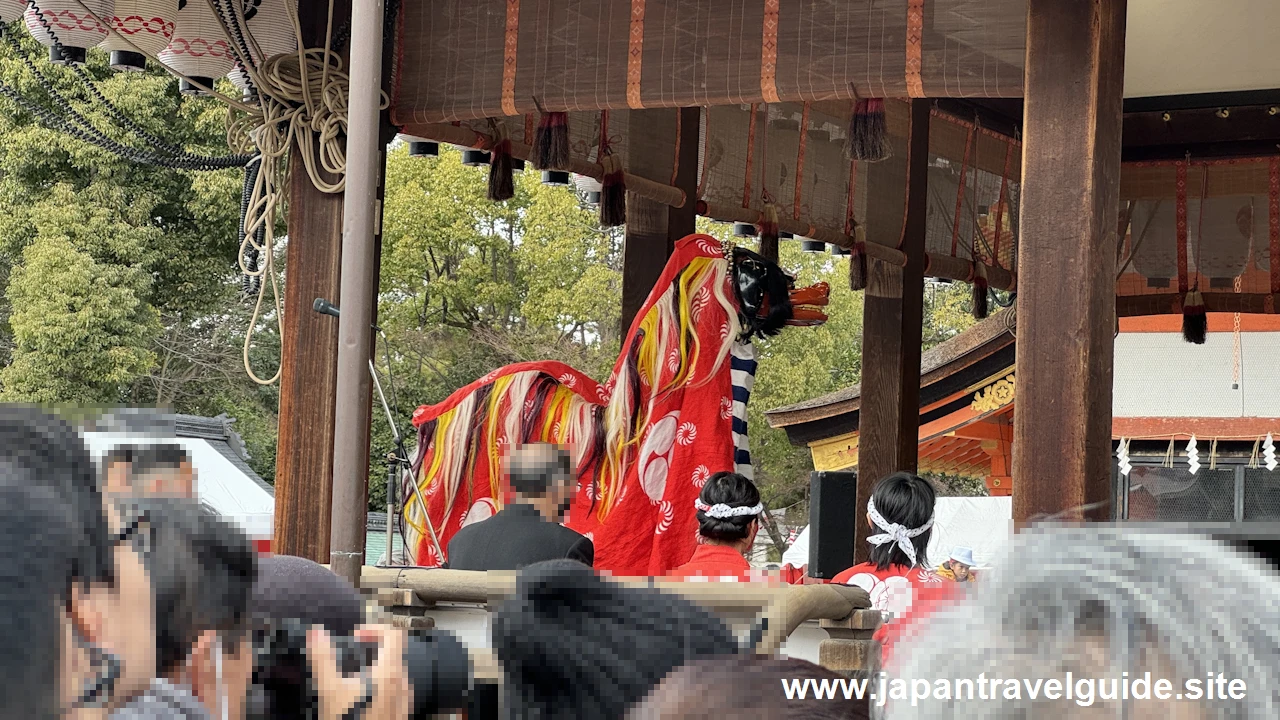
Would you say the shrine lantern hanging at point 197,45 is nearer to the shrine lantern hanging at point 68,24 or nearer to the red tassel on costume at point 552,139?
the shrine lantern hanging at point 68,24

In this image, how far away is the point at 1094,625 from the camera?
73 cm

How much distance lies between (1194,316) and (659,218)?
3.31 meters

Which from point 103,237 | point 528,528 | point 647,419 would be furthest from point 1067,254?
point 103,237

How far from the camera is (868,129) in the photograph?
13.6ft

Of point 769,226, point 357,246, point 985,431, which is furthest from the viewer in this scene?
point 985,431

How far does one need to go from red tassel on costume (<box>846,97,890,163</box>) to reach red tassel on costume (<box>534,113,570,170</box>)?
1.16 meters

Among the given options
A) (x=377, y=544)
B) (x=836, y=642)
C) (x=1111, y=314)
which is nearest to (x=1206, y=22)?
(x=1111, y=314)

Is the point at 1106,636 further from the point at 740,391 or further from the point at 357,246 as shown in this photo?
the point at 740,391

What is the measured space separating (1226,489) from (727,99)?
21.8 feet

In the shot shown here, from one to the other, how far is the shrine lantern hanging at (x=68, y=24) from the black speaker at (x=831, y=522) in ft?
13.5

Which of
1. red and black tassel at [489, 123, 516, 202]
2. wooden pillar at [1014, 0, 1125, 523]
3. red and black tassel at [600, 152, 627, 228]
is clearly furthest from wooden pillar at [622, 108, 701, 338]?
wooden pillar at [1014, 0, 1125, 523]

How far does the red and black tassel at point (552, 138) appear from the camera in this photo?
16.3 feet

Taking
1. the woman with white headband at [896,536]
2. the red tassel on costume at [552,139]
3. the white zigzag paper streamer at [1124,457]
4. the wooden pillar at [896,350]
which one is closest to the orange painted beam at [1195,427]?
the white zigzag paper streamer at [1124,457]

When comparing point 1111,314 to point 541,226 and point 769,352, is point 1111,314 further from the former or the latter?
point 769,352
